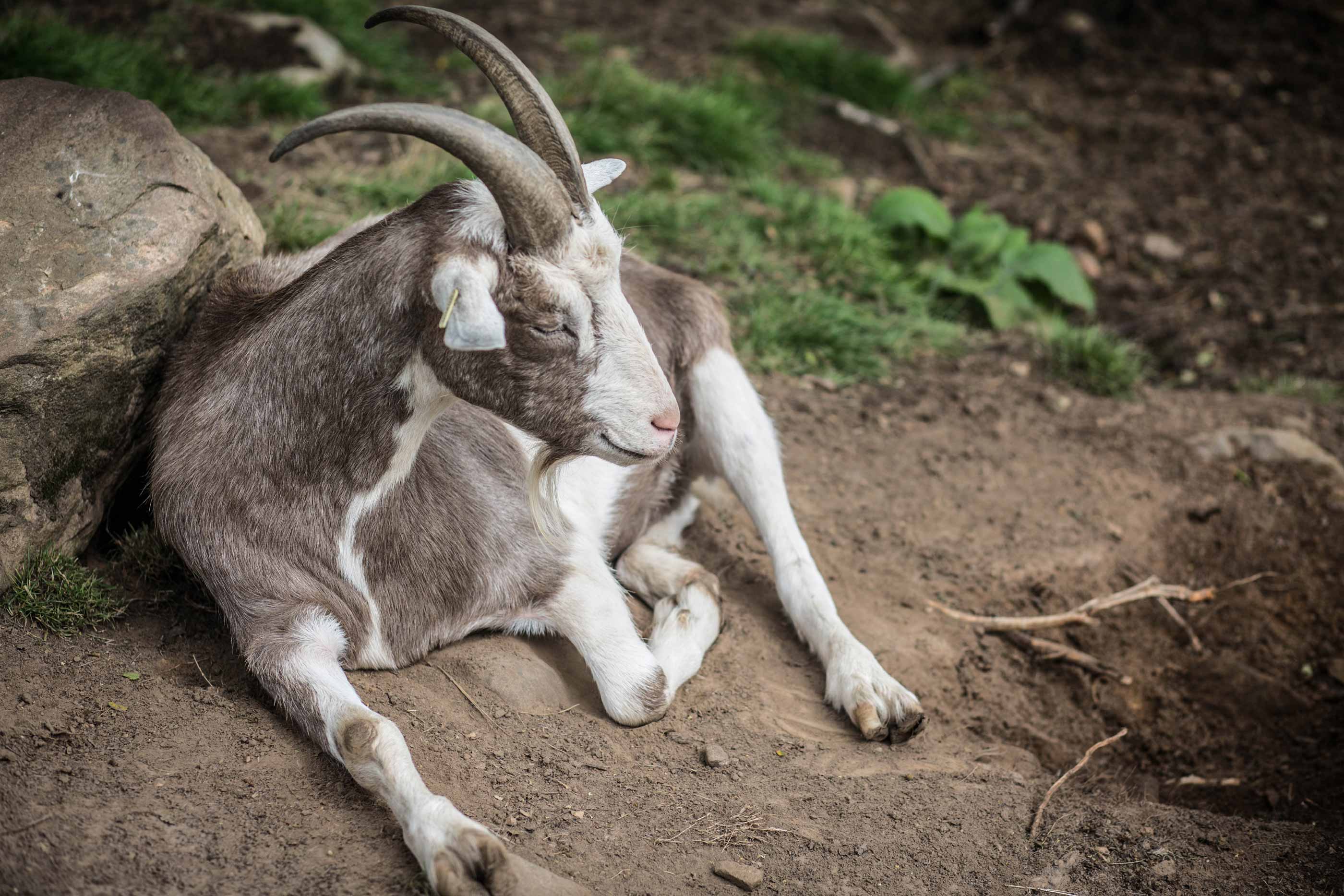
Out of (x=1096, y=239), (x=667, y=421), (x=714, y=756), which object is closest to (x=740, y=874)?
(x=714, y=756)

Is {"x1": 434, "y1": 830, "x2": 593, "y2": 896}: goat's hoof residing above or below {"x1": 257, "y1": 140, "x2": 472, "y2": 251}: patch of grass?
below

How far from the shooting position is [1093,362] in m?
4.99

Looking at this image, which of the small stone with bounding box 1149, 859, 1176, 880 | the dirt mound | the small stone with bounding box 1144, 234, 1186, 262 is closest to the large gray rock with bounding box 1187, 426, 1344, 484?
the dirt mound

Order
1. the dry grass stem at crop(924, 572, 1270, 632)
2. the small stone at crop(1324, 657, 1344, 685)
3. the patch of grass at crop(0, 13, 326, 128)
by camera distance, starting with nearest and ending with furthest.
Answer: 1. the dry grass stem at crop(924, 572, 1270, 632)
2. the small stone at crop(1324, 657, 1344, 685)
3. the patch of grass at crop(0, 13, 326, 128)

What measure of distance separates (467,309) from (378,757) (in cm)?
92

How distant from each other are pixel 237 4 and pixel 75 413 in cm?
367

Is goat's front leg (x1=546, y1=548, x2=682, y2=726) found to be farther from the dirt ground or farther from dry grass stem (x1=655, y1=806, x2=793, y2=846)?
dry grass stem (x1=655, y1=806, x2=793, y2=846)

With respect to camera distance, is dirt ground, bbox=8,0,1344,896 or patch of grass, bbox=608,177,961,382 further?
patch of grass, bbox=608,177,961,382

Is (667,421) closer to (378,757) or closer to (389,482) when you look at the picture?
(389,482)

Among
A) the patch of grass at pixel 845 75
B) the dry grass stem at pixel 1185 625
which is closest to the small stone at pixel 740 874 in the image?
the dry grass stem at pixel 1185 625

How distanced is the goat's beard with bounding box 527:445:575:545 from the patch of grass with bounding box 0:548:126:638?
102 cm

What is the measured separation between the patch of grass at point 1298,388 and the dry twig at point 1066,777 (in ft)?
7.27

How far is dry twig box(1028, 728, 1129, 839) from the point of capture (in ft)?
9.12

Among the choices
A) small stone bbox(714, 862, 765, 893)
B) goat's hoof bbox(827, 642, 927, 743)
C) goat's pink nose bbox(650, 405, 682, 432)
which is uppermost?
goat's pink nose bbox(650, 405, 682, 432)
